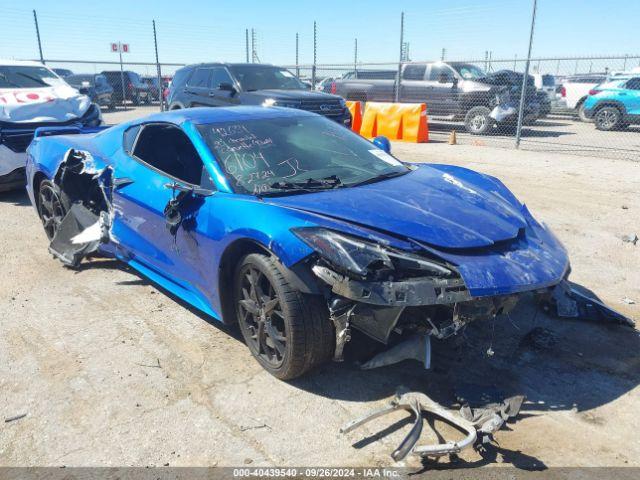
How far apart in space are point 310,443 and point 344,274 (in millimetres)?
834

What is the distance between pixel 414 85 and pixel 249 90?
250 inches

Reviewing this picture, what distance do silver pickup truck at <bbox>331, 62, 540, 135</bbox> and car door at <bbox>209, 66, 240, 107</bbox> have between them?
6152 millimetres

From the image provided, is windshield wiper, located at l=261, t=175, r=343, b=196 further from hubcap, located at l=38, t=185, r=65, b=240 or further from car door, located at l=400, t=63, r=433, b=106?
car door, located at l=400, t=63, r=433, b=106

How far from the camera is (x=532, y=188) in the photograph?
25.6 feet

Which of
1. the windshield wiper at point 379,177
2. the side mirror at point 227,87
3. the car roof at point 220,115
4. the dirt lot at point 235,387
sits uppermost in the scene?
the side mirror at point 227,87

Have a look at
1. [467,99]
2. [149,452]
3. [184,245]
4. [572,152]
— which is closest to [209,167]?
[184,245]

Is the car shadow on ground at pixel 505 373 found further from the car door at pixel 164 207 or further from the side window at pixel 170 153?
the side window at pixel 170 153

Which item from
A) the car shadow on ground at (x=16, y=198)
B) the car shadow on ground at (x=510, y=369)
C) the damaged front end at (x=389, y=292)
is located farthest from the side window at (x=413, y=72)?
the damaged front end at (x=389, y=292)

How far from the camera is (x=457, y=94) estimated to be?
46.1ft

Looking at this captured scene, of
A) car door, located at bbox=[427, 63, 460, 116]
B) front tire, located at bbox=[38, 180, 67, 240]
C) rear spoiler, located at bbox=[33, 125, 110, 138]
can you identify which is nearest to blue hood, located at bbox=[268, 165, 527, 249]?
front tire, located at bbox=[38, 180, 67, 240]

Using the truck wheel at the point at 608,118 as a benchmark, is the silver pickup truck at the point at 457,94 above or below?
above

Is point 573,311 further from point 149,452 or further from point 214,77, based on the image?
point 214,77

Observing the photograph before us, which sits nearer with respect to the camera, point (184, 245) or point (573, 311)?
point (184, 245)

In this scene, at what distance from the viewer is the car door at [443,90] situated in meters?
14.2
